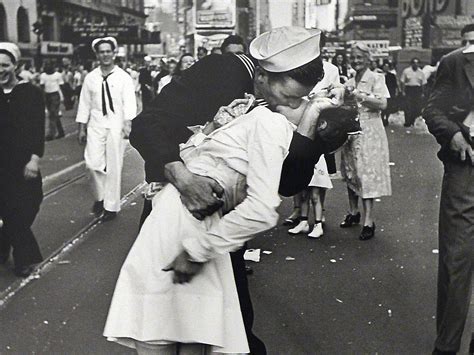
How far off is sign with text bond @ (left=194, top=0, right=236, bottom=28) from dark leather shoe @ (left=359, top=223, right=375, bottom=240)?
2.65m

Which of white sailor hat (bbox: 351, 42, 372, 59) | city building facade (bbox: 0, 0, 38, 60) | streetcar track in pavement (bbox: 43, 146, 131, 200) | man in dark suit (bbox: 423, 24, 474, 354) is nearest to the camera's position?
man in dark suit (bbox: 423, 24, 474, 354)

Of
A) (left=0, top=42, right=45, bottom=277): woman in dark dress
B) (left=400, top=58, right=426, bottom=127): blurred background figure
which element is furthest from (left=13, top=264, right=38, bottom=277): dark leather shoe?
(left=400, top=58, right=426, bottom=127): blurred background figure

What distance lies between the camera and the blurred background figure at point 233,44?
237cm

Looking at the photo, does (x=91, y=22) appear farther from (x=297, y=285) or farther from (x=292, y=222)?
(x=297, y=285)

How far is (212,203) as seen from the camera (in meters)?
1.62

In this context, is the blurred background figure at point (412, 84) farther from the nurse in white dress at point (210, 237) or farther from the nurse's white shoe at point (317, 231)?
the nurse in white dress at point (210, 237)

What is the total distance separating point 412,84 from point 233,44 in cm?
167

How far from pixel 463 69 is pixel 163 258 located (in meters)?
1.27

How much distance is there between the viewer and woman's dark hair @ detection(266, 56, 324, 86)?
5.44ft

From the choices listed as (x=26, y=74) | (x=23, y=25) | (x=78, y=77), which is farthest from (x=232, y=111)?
(x=78, y=77)

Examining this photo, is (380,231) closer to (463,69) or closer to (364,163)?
(364,163)

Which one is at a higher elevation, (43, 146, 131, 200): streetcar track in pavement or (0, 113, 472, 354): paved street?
(0, 113, 472, 354): paved street

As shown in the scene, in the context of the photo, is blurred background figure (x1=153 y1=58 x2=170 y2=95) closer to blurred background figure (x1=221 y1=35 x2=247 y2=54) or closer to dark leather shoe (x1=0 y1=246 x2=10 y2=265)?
dark leather shoe (x1=0 y1=246 x2=10 y2=265)

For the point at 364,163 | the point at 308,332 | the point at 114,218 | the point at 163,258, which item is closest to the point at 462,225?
the point at 308,332
